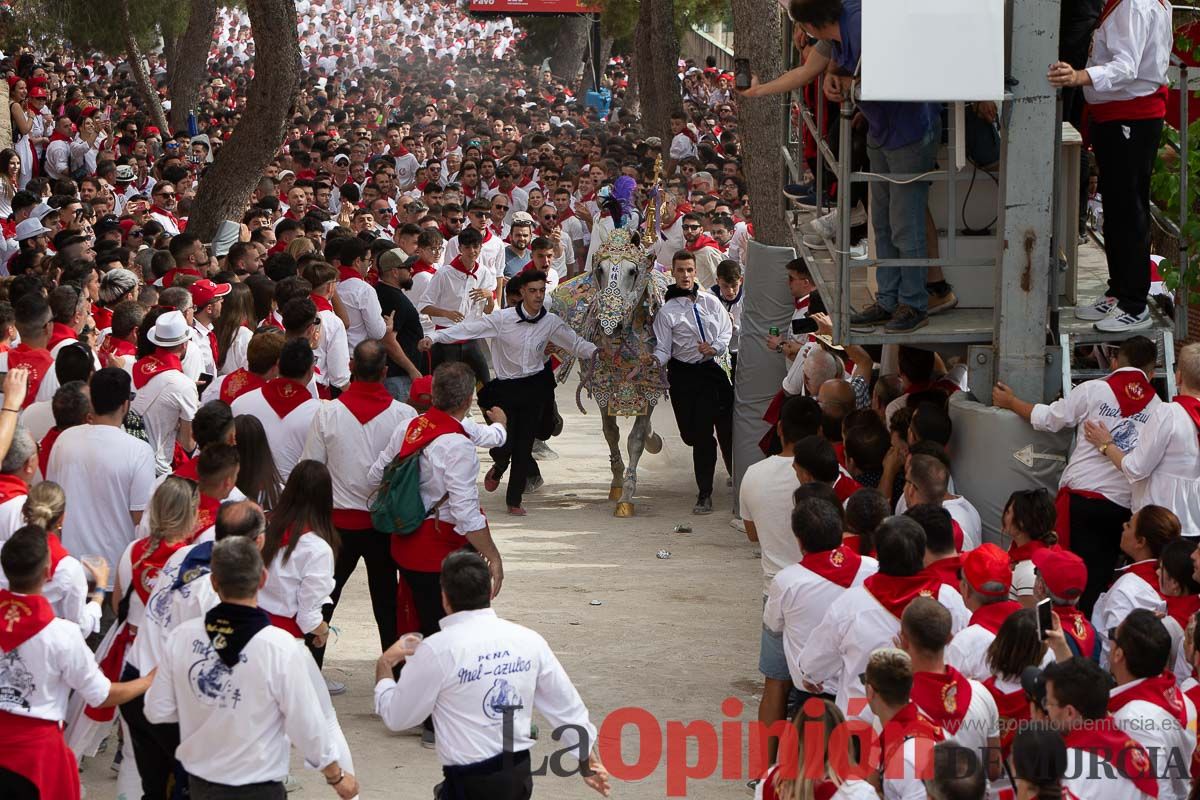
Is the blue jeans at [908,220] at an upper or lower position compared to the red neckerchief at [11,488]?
upper

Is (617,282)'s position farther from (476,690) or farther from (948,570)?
(476,690)

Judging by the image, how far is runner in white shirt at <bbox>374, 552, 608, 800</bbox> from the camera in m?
5.24

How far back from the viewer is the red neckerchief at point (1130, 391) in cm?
711

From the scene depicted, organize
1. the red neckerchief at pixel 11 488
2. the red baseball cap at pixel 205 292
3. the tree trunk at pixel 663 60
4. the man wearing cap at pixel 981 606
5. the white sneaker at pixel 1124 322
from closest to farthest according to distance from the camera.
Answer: the man wearing cap at pixel 981 606 → the red neckerchief at pixel 11 488 → the white sneaker at pixel 1124 322 → the red baseball cap at pixel 205 292 → the tree trunk at pixel 663 60

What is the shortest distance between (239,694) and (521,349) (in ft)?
22.3

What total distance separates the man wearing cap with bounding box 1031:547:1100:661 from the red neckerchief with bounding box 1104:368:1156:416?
Answer: 137 centimetres

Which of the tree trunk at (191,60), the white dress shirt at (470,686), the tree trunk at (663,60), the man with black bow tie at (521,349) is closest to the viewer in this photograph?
the white dress shirt at (470,686)

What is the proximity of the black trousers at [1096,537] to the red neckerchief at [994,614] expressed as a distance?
152 centimetres

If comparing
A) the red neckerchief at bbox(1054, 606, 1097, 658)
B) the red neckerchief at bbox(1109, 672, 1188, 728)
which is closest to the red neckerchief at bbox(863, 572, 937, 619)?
the red neckerchief at bbox(1054, 606, 1097, 658)

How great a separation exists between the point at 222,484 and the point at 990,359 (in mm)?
3555

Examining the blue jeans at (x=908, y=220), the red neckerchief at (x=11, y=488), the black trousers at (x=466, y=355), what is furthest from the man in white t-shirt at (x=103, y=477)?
the black trousers at (x=466, y=355)

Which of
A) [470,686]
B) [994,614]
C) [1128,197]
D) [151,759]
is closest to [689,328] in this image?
[1128,197]

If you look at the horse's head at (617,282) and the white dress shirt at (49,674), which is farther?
the horse's head at (617,282)

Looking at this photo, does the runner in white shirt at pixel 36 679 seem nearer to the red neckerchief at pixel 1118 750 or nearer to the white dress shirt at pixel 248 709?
the white dress shirt at pixel 248 709
